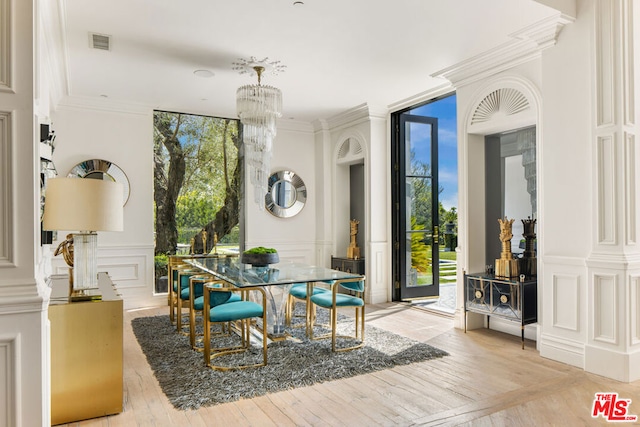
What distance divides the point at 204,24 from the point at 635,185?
11.6 feet

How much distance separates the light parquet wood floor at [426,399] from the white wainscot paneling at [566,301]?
34cm

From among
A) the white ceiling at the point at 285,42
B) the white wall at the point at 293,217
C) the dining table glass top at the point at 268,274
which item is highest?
the white ceiling at the point at 285,42

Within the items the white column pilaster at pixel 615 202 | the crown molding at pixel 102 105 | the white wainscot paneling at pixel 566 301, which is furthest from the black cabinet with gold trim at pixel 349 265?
the crown molding at pixel 102 105

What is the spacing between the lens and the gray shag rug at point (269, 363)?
289 cm

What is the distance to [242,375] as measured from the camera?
3168 mm

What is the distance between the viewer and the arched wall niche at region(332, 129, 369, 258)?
6.68 meters

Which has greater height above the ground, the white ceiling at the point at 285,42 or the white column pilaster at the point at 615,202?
the white ceiling at the point at 285,42

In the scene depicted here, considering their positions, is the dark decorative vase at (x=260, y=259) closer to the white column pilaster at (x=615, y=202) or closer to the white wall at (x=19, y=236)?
the white wall at (x=19, y=236)

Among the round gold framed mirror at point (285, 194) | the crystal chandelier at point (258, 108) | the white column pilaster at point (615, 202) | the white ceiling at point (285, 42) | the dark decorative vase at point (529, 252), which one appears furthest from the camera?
the round gold framed mirror at point (285, 194)

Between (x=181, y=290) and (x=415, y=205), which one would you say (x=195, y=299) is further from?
(x=415, y=205)

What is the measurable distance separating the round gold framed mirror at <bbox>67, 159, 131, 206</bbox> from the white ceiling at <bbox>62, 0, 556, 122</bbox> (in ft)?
2.77

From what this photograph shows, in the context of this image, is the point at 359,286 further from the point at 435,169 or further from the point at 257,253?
the point at 435,169

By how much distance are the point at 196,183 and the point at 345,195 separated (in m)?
2.34

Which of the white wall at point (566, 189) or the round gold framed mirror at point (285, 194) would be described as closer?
the white wall at point (566, 189)
